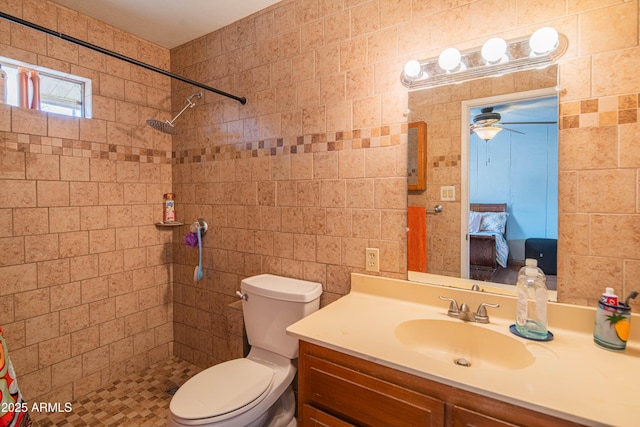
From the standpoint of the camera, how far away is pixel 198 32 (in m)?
2.28

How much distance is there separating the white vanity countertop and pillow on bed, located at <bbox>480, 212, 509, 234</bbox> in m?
0.28

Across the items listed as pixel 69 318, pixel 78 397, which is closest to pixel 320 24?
pixel 69 318

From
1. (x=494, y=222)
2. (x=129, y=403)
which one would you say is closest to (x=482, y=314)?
(x=494, y=222)

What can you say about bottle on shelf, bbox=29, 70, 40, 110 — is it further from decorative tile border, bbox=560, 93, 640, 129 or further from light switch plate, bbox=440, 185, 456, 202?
decorative tile border, bbox=560, 93, 640, 129

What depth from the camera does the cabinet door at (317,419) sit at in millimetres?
1078

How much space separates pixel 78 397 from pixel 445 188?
2.64 meters

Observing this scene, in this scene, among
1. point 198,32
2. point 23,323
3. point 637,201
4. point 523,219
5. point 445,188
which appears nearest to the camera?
point 637,201

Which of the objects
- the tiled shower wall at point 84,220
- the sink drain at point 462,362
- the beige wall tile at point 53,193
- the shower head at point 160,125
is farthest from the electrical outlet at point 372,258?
the beige wall tile at point 53,193

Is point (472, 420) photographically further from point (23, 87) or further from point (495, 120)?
point (23, 87)

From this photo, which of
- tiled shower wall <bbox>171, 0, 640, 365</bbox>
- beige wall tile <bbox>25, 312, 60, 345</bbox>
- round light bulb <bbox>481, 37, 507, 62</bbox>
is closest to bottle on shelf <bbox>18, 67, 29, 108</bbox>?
tiled shower wall <bbox>171, 0, 640, 365</bbox>

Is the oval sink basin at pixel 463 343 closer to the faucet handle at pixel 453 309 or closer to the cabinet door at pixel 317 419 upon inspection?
the faucet handle at pixel 453 309

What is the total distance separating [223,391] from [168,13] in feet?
7.48

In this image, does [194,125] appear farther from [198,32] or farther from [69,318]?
[69,318]

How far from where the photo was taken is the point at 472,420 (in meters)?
0.85
